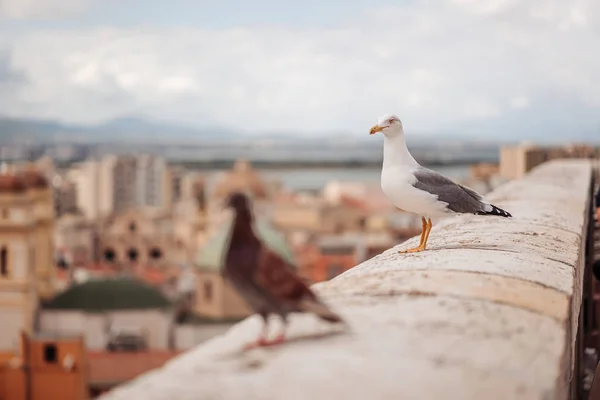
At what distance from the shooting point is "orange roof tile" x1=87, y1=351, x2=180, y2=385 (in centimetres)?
1909

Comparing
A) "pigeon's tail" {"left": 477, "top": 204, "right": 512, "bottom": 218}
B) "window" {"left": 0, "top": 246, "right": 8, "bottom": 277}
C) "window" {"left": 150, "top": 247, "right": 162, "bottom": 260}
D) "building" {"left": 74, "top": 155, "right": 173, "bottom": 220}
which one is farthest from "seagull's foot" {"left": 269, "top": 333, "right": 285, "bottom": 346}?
"building" {"left": 74, "top": 155, "right": 173, "bottom": 220}

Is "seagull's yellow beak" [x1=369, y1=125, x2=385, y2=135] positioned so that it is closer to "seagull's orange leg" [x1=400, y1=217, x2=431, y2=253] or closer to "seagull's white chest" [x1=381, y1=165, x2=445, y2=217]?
"seagull's white chest" [x1=381, y1=165, x2=445, y2=217]

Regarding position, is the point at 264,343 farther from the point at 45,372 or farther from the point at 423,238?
the point at 45,372

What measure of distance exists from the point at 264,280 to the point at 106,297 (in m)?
23.1

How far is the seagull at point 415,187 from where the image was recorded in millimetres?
2154

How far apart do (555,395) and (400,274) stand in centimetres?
57

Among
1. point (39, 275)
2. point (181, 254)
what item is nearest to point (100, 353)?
point (39, 275)

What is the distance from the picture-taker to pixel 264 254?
1.29 metres

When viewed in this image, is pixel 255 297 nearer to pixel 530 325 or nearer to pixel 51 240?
pixel 530 325

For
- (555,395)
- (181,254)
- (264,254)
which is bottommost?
(181,254)

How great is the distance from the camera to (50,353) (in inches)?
745

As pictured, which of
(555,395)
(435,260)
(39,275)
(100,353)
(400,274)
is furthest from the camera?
(39,275)

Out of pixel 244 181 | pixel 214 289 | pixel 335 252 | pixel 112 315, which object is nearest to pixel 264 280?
pixel 214 289

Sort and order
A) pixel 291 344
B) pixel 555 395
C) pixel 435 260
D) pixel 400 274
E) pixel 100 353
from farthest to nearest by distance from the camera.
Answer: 1. pixel 100 353
2. pixel 435 260
3. pixel 400 274
4. pixel 291 344
5. pixel 555 395
